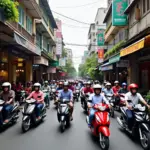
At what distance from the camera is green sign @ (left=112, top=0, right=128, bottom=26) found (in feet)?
64.3

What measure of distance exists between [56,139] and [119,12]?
634 inches

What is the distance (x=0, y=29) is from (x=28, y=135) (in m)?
5.22

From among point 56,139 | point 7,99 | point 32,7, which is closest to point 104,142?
point 56,139

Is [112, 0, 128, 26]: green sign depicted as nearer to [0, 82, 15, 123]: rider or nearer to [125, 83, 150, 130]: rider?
[125, 83, 150, 130]: rider

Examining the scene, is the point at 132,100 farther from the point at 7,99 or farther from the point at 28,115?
the point at 7,99

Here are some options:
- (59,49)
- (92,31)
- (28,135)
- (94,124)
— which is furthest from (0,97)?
(92,31)

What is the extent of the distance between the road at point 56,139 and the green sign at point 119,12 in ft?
45.1

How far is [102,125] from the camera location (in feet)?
18.7

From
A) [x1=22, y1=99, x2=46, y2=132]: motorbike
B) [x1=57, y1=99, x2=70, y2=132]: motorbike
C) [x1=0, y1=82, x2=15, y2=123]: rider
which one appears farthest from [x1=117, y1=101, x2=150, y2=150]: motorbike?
[x1=0, y1=82, x2=15, y2=123]: rider

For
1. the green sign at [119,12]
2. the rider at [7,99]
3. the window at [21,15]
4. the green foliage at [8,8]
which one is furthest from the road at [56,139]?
the green sign at [119,12]

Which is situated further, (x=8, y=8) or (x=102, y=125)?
(x=8, y=8)

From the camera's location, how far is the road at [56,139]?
574 cm

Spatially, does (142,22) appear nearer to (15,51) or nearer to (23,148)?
(15,51)

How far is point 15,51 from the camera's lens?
50.5 feet
